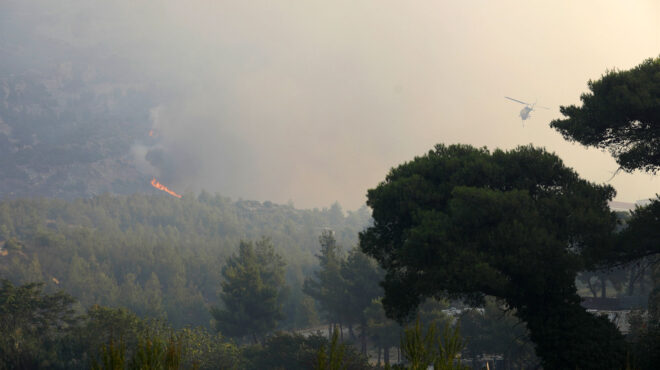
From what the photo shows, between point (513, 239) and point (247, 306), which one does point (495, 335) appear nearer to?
point (513, 239)

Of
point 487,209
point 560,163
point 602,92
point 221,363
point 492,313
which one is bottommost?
point 221,363

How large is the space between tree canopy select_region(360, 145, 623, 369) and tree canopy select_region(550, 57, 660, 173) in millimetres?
1781

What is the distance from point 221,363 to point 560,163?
34.5 m

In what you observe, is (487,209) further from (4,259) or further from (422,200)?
(4,259)

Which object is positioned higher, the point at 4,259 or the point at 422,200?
the point at 4,259

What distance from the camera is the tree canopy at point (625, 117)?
21.9 m

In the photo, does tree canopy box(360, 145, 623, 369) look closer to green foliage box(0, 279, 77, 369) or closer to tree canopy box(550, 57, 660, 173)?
tree canopy box(550, 57, 660, 173)

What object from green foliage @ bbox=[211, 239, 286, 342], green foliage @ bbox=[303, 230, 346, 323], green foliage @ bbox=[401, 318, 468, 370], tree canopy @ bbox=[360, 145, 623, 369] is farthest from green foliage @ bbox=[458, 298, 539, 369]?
green foliage @ bbox=[401, 318, 468, 370]

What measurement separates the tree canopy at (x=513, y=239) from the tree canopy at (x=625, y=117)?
5.84 feet

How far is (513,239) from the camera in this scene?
21031mm

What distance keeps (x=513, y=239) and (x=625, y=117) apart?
751 cm

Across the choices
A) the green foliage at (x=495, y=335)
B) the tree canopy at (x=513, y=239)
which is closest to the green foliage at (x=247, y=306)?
the green foliage at (x=495, y=335)

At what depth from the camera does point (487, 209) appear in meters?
21.9

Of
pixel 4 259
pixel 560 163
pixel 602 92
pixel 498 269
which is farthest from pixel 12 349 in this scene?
pixel 4 259
